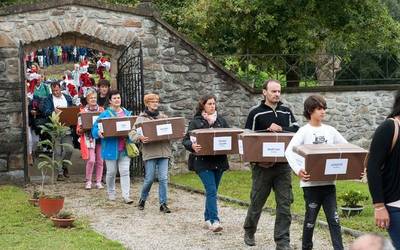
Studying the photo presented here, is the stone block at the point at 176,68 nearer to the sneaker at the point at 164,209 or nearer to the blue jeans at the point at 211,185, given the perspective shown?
the sneaker at the point at 164,209

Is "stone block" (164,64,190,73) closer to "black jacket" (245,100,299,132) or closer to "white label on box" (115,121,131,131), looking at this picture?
"white label on box" (115,121,131,131)

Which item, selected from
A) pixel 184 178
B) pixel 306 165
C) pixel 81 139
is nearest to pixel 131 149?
pixel 81 139

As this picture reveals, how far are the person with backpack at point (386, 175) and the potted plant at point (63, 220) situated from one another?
4.88 metres

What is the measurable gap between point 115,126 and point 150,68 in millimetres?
3747

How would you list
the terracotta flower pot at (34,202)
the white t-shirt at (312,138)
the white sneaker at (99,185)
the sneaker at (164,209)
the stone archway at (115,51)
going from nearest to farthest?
1. the white t-shirt at (312,138)
2. the sneaker at (164,209)
3. the terracotta flower pot at (34,202)
4. the white sneaker at (99,185)
5. the stone archway at (115,51)

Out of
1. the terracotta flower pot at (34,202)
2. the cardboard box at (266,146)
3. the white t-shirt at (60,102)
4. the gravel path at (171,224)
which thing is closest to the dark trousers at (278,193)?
the cardboard box at (266,146)

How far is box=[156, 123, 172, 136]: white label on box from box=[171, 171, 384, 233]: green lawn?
1.91m

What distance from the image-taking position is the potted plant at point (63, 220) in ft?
28.9

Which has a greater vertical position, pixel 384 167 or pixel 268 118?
pixel 268 118

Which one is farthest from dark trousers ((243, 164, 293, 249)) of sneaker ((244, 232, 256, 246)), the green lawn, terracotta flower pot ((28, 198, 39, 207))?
terracotta flower pot ((28, 198, 39, 207))

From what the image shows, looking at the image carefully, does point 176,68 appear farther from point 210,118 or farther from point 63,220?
point 63,220

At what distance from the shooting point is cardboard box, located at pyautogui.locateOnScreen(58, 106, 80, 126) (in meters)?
13.4

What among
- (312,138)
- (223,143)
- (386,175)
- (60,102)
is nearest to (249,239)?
(223,143)

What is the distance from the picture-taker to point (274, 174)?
7.40m
